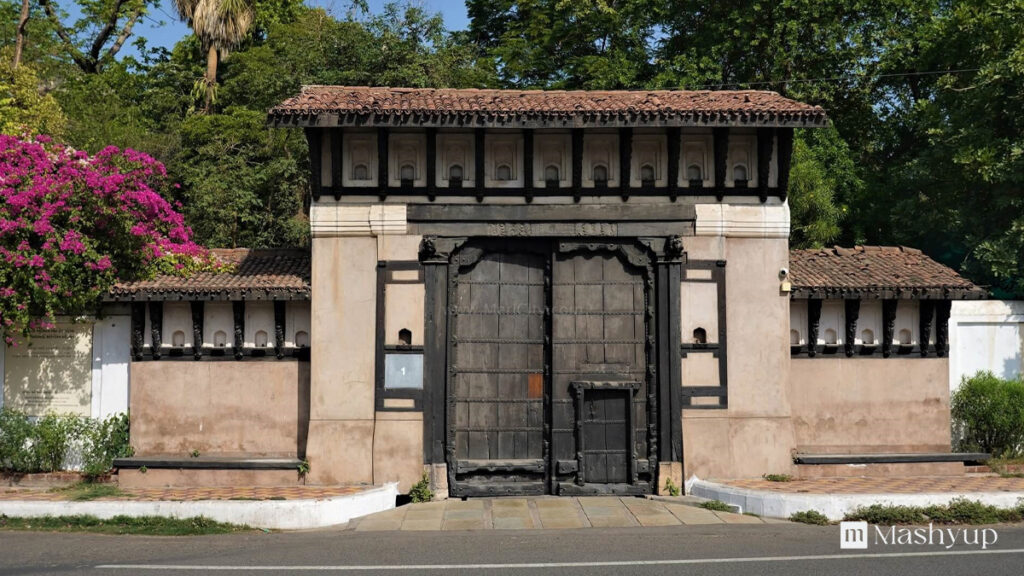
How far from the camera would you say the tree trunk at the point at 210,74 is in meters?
25.1

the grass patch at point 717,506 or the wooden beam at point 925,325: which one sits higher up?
the wooden beam at point 925,325

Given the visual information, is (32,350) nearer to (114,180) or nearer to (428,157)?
(114,180)

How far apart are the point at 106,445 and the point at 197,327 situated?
80.2 inches

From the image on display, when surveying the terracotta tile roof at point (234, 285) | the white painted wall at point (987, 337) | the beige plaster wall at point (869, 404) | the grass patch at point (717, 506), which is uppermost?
the terracotta tile roof at point (234, 285)

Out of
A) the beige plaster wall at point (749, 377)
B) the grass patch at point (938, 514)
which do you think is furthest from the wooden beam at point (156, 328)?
the grass patch at point (938, 514)

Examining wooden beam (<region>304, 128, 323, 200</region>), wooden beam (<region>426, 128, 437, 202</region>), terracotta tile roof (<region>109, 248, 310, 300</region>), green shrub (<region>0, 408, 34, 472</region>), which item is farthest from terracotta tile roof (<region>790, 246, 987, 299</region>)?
green shrub (<region>0, 408, 34, 472</region>)

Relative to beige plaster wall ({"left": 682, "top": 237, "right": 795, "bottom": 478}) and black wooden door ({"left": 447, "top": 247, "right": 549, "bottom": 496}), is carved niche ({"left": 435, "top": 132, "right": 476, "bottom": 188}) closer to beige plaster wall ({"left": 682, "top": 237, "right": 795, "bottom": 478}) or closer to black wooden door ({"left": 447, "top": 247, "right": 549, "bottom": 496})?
black wooden door ({"left": 447, "top": 247, "right": 549, "bottom": 496})

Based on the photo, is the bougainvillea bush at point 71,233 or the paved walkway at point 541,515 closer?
the paved walkway at point 541,515

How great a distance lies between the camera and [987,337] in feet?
44.1

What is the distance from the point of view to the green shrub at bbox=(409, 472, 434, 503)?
445 inches

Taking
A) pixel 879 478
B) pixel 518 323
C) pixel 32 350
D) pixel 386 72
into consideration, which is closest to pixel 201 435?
pixel 32 350

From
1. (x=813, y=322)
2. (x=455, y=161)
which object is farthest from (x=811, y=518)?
(x=455, y=161)

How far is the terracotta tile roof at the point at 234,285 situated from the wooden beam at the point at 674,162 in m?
5.03

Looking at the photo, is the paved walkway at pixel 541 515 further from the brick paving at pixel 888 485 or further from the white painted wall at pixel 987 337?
the white painted wall at pixel 987 337
